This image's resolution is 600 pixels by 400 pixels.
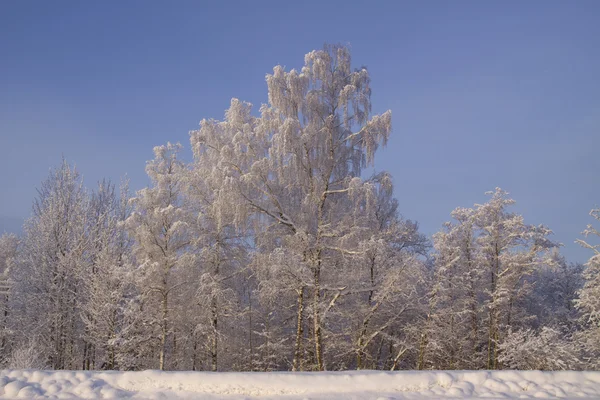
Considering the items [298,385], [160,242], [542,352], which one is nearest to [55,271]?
[160,242]

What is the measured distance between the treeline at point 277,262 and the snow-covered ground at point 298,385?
5203 millimetres

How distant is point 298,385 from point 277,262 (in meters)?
6.35

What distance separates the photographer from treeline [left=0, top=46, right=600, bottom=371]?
54.9 feet

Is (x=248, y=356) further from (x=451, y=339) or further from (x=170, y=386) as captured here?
(x=170, y=386)

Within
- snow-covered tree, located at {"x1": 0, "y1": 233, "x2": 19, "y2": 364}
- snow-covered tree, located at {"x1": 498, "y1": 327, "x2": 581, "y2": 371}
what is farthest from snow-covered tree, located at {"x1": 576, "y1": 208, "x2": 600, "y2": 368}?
snow-covered tree, located at {"x1": 0, "y1": 233, "x2": 19, "y2": 364}

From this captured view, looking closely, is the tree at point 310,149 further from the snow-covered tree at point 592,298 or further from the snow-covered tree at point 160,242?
the snow-covered tree at point 592,298

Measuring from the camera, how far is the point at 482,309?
2119 centimetres

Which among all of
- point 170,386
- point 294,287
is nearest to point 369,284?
point 294,287

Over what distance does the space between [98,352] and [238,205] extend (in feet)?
44.0

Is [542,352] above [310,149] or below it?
below

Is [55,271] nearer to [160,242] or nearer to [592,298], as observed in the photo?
[160,242]

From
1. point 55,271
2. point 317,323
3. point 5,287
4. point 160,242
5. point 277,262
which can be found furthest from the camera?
point 55,271

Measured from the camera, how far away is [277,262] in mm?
15398

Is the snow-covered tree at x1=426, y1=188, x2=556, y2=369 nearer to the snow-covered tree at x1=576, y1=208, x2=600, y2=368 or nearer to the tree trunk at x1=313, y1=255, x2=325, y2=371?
the snow-covered tree at x1=576, y1=208, x2=600, y2=368
